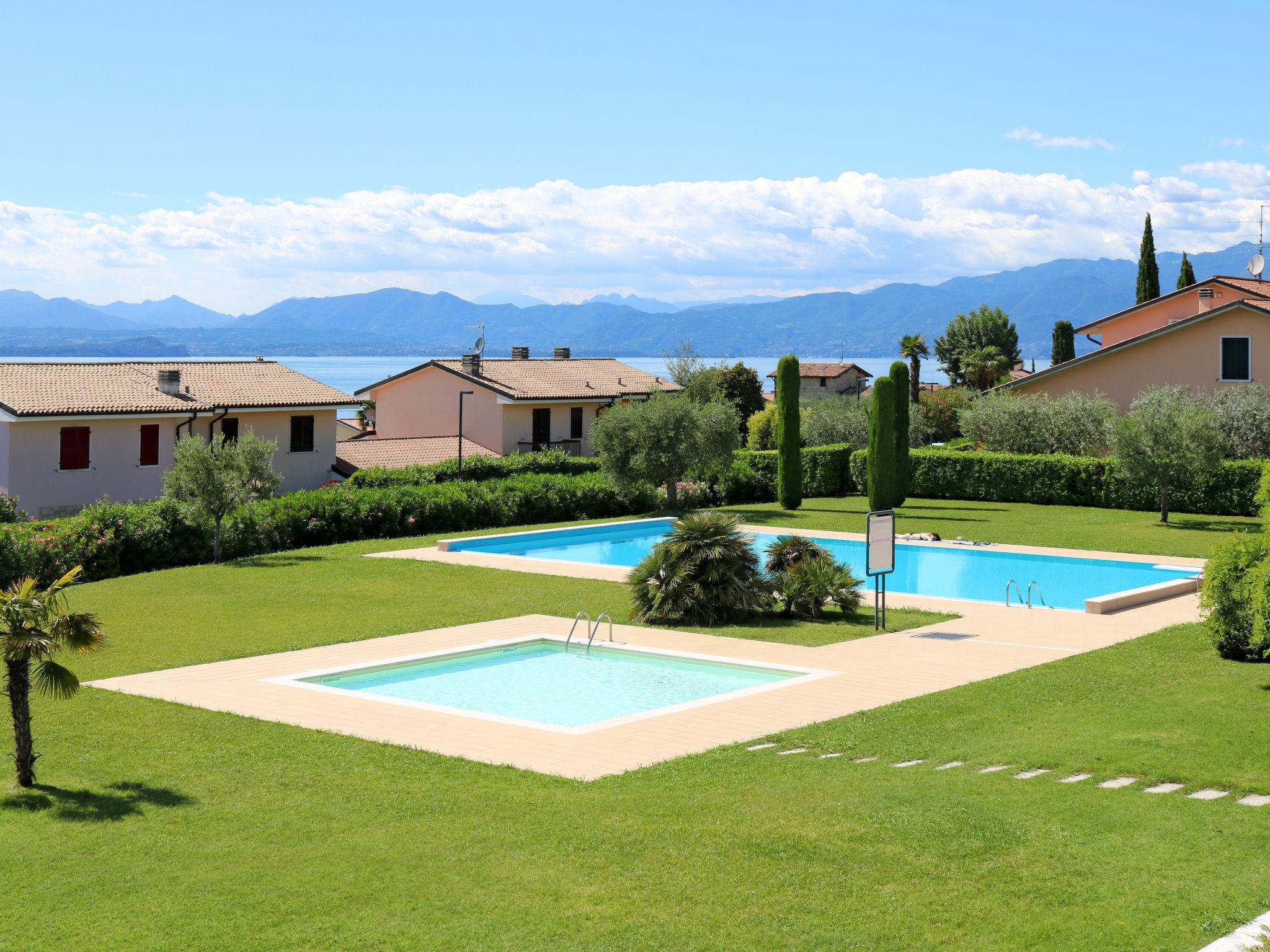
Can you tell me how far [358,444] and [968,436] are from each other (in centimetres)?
2239

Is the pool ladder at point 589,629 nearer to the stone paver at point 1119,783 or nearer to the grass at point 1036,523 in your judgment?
the stone paver at point 1119,783

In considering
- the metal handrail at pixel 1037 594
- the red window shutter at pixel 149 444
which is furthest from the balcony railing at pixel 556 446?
the metal handrail at pixel 1037 594

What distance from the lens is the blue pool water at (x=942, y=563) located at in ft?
81.6

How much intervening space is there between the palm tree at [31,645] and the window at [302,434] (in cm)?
3356

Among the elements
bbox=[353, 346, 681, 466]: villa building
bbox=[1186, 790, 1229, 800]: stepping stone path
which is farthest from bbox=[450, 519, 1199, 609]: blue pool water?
bbox=[353, 346, 681, 466]: villa building

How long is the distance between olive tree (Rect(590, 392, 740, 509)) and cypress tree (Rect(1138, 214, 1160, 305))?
33221mm

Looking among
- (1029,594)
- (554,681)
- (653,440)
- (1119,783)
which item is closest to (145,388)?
(653,440)

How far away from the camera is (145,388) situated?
128 ft

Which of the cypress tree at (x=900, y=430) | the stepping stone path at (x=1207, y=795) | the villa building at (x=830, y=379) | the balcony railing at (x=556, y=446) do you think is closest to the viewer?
the stepping stone path at (x=1207, y=795)

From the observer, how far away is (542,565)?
25.0 m

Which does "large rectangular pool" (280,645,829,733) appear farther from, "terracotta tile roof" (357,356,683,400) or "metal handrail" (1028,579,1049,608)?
"terracotta tile roof" (357,356,683,400)

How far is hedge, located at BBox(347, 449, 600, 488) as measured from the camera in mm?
37156

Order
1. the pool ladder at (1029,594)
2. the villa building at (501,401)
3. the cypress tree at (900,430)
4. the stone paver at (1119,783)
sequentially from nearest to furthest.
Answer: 1. the stone paver at (1119,783)
2. the pool ladder at (1029,594)
3. the cypress tree at (900,430)
4. the villa building at (501,401)

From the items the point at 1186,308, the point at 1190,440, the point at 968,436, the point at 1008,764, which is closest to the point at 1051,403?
the point at 968,436
